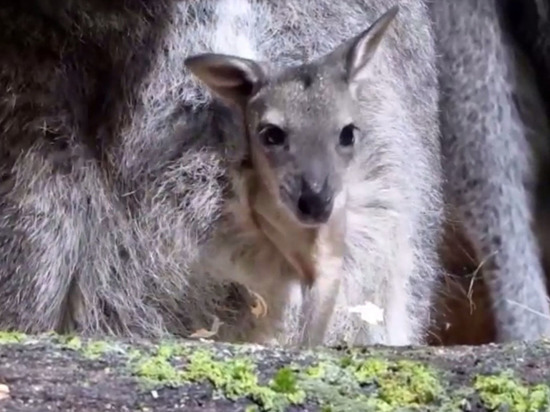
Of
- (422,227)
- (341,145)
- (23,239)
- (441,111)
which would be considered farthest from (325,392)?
(441,111)

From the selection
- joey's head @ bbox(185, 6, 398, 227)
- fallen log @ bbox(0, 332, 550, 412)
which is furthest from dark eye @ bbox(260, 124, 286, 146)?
fallen log @ bbox(0, 332, 550, 412)

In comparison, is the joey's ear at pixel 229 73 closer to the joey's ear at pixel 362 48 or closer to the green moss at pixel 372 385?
the joey's ear at pixel 362 48

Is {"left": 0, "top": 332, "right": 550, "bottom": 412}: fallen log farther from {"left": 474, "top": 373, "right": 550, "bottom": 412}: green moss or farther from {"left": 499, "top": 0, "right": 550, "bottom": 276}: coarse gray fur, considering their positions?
{"left": 499, "top": 0, "right": 550, "bottom": 276}: coarse gray fur

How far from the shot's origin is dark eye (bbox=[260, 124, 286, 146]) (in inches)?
57.7

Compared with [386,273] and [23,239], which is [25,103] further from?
[386,273]

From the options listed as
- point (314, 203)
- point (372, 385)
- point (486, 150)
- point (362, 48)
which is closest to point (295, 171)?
point (314, 203)

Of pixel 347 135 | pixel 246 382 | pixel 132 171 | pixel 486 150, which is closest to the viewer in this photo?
pixel 246 382

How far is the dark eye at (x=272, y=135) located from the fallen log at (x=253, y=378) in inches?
14.9

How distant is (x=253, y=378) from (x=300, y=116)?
1.55ft

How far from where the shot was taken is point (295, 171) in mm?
1437

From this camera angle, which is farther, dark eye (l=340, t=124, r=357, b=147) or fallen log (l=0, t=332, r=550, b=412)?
dark eye (l=340, t=124, r=357, b=147)

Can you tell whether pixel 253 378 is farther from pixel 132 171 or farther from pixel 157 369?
pixel 132 171

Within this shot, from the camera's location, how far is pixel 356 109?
1.55 metres

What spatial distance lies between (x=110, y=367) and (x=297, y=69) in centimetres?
55
